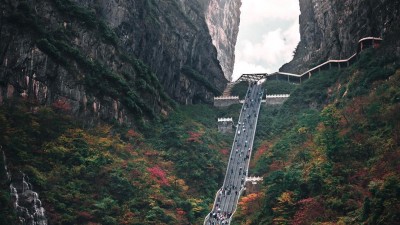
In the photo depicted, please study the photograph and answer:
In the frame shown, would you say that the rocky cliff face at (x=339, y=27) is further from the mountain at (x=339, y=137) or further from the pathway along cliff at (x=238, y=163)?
the pathway along cliff at (x=238, y=163)

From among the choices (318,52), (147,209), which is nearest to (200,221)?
(147,209)

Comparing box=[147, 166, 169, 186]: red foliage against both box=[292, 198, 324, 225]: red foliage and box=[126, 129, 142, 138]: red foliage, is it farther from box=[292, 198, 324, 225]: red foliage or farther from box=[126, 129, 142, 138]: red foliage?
box=[292, 198, 324, 225]: red foliage

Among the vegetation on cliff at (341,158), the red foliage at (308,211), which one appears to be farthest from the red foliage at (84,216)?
the red foliage at (308,211)

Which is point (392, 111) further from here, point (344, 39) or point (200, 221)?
point (344, 39)

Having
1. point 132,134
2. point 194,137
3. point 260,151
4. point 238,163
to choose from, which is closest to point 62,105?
point 132,134

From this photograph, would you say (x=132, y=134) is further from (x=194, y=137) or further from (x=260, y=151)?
(x=260, y=151)

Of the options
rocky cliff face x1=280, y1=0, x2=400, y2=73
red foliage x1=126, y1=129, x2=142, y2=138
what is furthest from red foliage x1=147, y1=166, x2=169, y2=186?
rocky cliff face x1=280, y1=0, x2=400, y2=73
